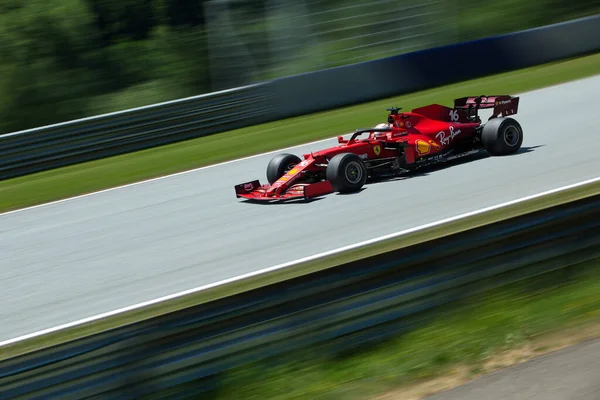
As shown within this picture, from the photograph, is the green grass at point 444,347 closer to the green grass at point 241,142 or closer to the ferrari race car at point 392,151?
the ferrari race car at point 392,151

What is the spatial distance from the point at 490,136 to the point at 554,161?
0.88 metres

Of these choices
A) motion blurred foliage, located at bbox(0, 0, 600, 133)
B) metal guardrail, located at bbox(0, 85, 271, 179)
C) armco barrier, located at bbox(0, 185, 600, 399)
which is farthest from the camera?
motion blurred foliage, located at bbox(0, 0, 600, 133)

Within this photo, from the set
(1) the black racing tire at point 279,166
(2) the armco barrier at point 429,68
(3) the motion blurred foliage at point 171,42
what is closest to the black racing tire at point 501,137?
(1) the black racing tire at point 279,166

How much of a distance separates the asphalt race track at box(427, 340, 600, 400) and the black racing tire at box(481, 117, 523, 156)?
599 centimetres

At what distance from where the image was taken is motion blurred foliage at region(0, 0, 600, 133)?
19.7 metres

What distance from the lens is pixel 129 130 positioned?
15.8 metres

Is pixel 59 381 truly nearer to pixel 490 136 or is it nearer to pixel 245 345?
pixel 245 345

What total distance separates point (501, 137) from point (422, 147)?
108 cm

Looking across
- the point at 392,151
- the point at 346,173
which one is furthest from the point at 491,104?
the point at 346,173

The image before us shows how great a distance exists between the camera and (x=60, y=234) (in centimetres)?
1049

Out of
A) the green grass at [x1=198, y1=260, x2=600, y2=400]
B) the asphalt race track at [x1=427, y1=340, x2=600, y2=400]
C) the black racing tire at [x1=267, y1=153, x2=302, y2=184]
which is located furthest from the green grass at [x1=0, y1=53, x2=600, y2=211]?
the asphalt race track at [x1=427, y1=340, x2=600, y2=400]

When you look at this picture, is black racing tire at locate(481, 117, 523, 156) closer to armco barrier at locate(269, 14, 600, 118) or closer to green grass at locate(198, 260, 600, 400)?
green grass at locate(198, 260, 600, 400)

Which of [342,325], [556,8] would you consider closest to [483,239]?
[342,325]

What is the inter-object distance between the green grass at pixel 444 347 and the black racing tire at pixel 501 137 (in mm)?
4879
